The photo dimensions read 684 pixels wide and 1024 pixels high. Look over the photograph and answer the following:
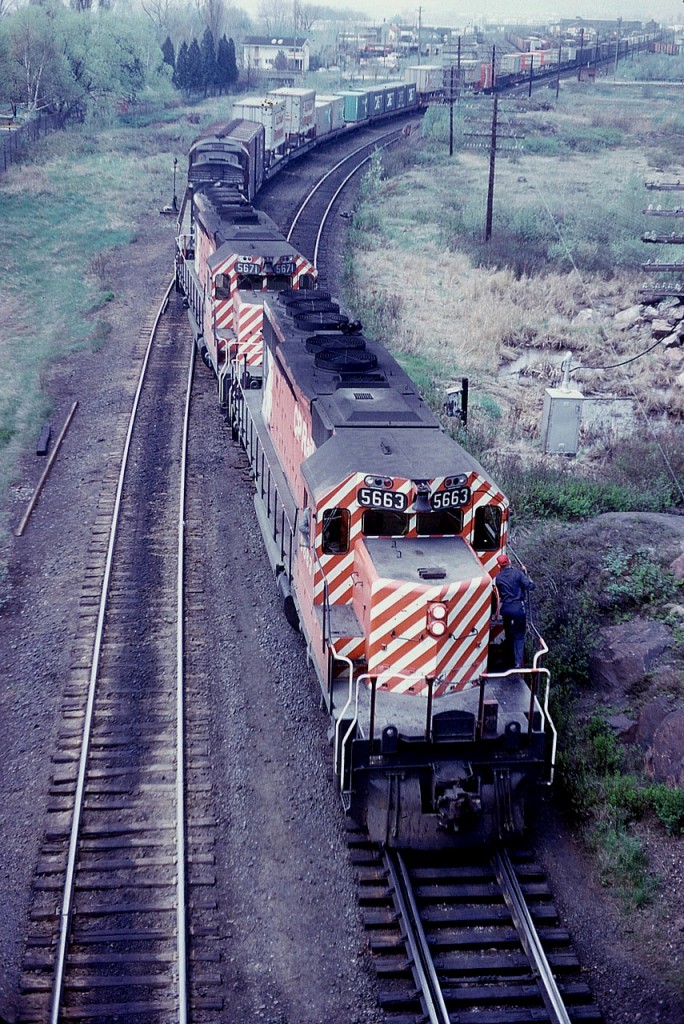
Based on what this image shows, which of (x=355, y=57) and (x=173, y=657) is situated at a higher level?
(x=355, y=57)

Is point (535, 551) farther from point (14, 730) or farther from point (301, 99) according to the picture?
point (301, 99)

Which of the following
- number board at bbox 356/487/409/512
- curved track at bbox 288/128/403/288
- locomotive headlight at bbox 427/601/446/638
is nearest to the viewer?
locomotive headlight at bbox 427/601/446/638

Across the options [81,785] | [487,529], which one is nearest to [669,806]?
[487,529]

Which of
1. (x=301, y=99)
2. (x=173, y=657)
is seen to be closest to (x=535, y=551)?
(x=173, y=657)

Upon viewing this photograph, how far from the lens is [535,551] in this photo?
16859 mm

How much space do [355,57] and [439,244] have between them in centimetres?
10851

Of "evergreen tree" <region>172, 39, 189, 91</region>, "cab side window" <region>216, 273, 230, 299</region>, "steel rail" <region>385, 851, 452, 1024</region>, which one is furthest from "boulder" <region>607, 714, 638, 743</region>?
"evergreen tree" <region>172, 39, 189, 91</region>

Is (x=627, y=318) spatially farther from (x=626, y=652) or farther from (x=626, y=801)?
(x=626, y=801)

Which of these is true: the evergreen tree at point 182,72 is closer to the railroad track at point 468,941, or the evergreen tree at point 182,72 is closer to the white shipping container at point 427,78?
the white shipping container at point 427,78

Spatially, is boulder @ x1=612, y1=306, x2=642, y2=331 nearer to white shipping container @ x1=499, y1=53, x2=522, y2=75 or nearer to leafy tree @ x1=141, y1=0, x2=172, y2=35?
white shipping container @ x1=499, y1=53, x2=522, y2=75

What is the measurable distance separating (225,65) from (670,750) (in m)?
104

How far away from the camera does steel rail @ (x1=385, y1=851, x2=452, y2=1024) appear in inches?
361

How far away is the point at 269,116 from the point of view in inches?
2140

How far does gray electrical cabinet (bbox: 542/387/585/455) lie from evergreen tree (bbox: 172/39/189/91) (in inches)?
3441
